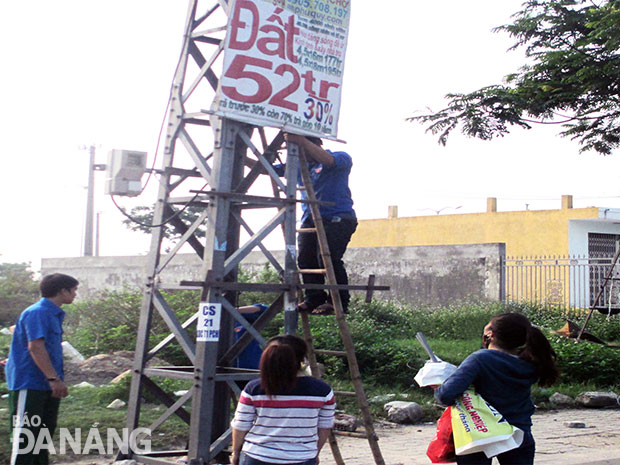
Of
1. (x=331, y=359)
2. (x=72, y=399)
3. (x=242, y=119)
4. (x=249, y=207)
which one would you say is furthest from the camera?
(x=331, y=359)

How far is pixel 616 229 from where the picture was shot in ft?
106

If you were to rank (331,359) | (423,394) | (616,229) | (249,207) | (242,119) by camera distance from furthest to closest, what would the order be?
(616,229) → (331,359) → (423,394) → (249,207) → (242,119)

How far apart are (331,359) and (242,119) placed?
23.7 feet

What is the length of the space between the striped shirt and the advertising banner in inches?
105

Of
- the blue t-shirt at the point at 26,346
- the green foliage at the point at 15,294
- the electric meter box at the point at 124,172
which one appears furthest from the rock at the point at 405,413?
the green foliage at the point at 15,294

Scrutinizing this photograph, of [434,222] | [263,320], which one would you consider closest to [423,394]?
[263,320]

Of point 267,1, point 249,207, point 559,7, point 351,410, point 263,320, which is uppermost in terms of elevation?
point 559,7

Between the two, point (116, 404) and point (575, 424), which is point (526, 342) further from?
point (575, 424)

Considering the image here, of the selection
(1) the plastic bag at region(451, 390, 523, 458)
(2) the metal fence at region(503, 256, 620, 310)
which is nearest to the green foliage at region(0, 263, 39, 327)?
(2) the metal fence at region(503, 256, 620, 310)

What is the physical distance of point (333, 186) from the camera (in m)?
6.93

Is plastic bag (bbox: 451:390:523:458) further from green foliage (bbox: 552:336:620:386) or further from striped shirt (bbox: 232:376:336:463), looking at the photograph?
green foliage (bbox: 552:336:620:386)

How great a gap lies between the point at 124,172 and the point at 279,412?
2.96m

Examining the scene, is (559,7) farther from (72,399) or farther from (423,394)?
(72,399)

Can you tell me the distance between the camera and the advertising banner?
6.19 meters
